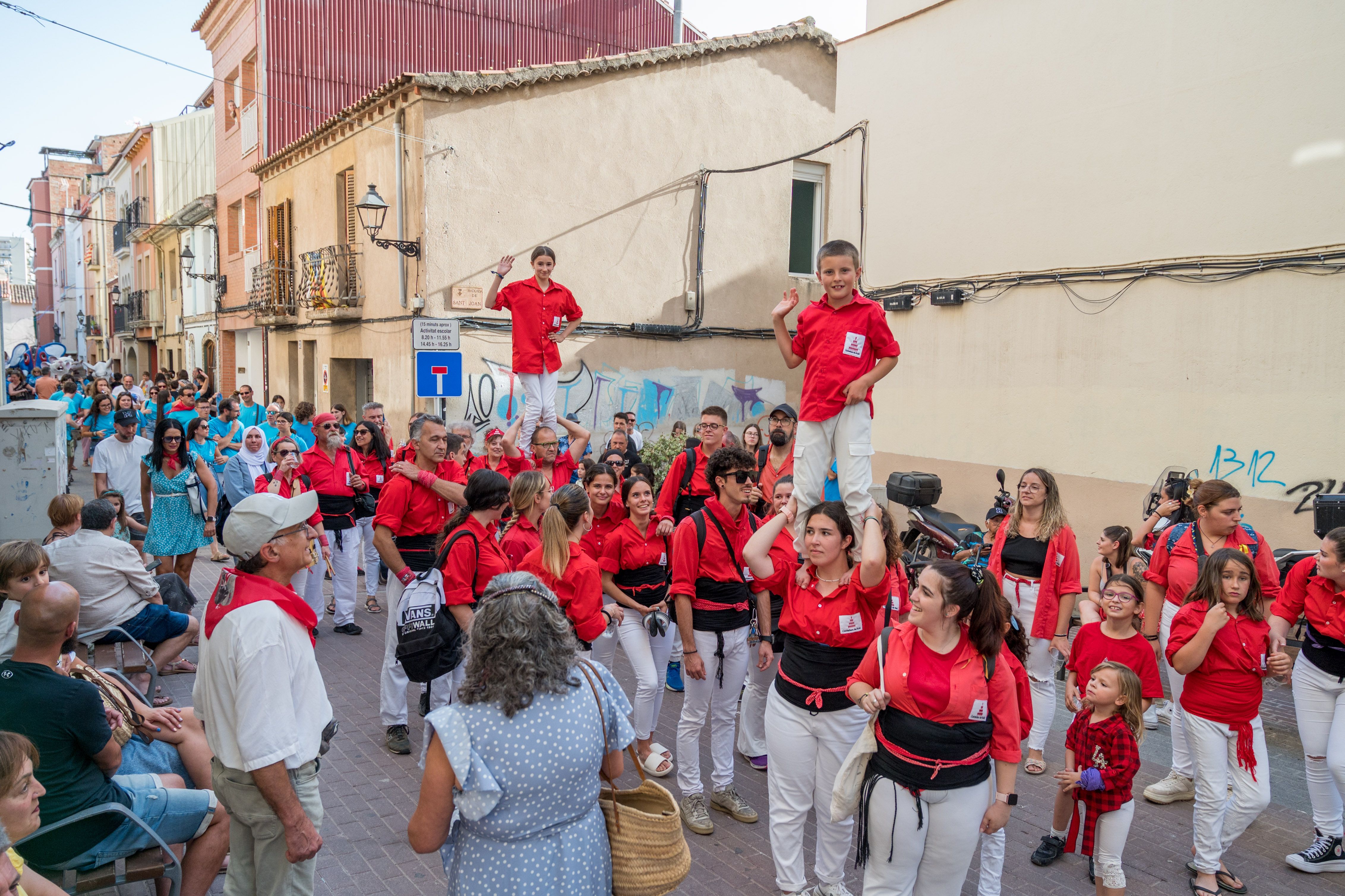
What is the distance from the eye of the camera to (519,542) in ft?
18.2

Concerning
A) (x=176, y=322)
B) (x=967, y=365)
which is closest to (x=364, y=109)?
(x=967, y=365)

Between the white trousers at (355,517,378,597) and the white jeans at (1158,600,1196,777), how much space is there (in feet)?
23.2

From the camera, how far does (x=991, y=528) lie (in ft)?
26.9

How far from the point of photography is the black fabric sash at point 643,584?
568cm

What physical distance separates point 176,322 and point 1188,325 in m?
30.9

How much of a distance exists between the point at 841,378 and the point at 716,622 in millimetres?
1597

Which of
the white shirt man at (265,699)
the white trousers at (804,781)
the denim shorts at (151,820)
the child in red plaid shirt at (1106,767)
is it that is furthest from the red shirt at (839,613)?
the denim shorts at (151,820)

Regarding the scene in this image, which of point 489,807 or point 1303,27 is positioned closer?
point 489,807

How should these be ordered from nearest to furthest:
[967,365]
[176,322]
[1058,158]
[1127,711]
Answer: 1. [1127,711]
2. [1058,158]
3. [967,365]
4. [176,322]

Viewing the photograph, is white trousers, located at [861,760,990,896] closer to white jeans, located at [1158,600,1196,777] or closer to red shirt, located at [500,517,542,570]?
white jeans, located at [1158,600,1196,777]

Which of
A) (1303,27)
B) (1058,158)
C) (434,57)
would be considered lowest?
(1058,158)

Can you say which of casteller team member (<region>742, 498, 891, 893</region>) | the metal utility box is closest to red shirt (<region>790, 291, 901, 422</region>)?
casteller team member (<region>742, 498, 891, 893</region>)

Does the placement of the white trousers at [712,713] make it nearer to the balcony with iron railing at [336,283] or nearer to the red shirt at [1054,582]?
the red shirt at [1054,582]

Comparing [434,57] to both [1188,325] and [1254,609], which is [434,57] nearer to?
→ [1188,325]
